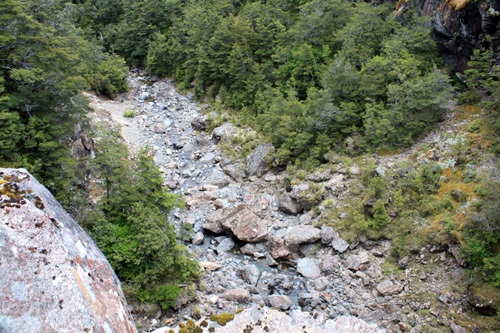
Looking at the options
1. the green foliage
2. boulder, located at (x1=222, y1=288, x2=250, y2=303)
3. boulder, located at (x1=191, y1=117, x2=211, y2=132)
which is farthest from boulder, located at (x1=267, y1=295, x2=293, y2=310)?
boulder, located at (x1=191, y1=117, x2=211, y2=132)

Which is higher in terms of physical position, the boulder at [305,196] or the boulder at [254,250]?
the boulder at [305,196]

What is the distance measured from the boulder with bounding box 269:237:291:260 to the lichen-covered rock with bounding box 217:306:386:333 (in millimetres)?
3182

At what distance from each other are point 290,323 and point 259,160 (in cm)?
1114

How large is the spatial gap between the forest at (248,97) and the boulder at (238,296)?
5.32 feet

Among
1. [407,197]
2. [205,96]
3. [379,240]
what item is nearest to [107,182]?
[379,240]

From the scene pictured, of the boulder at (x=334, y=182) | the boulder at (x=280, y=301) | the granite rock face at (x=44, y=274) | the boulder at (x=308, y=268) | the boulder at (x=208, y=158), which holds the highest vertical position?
the granite rock face at (x=44, y=274)

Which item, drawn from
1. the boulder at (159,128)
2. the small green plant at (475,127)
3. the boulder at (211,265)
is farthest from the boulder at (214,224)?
the boulder at (159,128)

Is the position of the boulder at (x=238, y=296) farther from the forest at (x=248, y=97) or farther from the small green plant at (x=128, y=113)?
the small green plant at (x=128, y=113)

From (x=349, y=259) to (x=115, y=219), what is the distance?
9770 millimetres

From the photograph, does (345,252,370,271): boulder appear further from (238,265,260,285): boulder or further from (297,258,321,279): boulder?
(238,265,260,285): boulder

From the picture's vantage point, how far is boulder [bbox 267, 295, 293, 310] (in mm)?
11625

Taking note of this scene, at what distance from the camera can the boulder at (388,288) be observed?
11352 millimetres

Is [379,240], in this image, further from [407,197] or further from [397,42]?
[397,42]

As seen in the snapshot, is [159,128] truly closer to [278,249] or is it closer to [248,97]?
[248,97]
